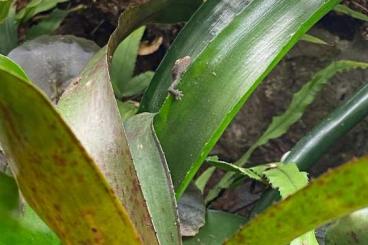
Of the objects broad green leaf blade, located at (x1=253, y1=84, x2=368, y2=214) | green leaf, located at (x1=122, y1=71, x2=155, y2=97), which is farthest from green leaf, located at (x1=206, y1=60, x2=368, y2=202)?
green leaf, located at (x1=122, y1=71, x2=155, y2=97)

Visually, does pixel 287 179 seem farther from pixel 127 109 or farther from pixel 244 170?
pixel 127 109

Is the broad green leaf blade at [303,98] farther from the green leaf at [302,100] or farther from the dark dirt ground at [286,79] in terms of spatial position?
the dark dirt ground at [286,79]

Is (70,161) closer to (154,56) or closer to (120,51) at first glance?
(120,51)

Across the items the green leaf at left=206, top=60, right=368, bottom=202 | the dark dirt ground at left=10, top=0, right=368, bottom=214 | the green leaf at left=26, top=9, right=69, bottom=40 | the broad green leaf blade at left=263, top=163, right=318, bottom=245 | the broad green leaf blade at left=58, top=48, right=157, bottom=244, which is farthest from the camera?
the dark dirt ground at left=10, top=0, right=368, bottom=214

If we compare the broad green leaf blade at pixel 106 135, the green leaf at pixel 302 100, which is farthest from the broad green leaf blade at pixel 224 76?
the green leaf at pixel 302 100

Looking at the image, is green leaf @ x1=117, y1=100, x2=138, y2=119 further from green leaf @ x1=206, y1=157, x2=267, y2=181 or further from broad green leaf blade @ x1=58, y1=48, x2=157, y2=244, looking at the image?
broad green leaf blade @ x1=58, y1=48, x2=157, y2=244
